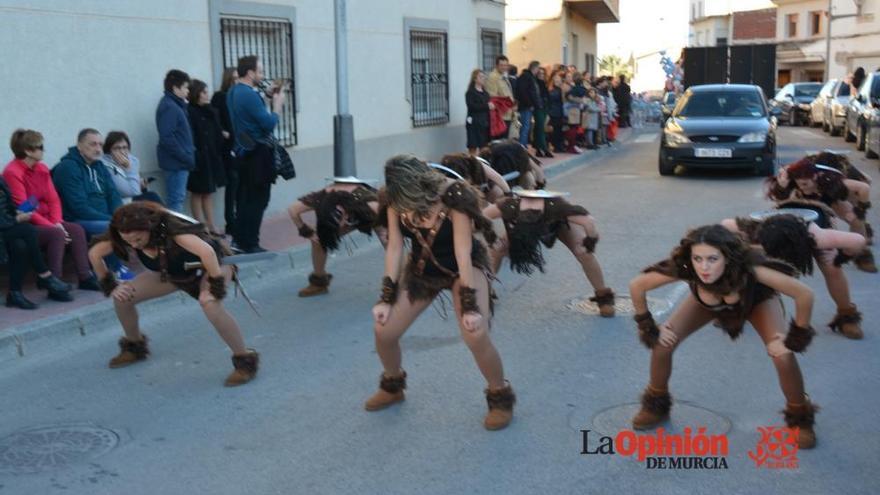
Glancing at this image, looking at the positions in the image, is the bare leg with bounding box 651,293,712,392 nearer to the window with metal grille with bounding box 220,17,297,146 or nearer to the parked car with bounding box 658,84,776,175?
the window with metal grille with bounding box 220,17,297,146

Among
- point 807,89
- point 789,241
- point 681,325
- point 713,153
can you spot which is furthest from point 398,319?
point 807,89

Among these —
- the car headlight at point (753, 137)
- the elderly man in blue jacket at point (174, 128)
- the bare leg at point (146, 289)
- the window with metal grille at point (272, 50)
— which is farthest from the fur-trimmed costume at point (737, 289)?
the car headlight at point (753, 137)

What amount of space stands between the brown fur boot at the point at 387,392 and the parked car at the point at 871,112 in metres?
14.8

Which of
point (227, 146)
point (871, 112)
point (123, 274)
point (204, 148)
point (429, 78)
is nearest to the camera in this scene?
point (123, 274)

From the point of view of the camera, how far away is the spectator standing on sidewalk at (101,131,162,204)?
9008 mm

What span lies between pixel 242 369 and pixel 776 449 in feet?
10.4

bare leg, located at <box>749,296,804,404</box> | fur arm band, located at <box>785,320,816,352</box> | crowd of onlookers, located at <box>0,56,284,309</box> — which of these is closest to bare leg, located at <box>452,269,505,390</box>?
bare leg, located at <box>749,296,804,404</box>

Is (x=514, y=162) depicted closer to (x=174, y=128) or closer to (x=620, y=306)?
(x=620, y=306)

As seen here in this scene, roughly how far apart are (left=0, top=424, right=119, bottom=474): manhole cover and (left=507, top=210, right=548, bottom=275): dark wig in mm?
3098

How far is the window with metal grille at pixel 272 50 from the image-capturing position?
12156mm

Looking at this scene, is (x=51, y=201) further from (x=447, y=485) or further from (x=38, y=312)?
(x=447, y=485)

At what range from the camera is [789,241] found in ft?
19.5

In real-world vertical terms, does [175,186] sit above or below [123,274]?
above

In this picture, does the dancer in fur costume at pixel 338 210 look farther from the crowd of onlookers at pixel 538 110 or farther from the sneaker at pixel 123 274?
the crowd of onlookers at pixel 538 110
